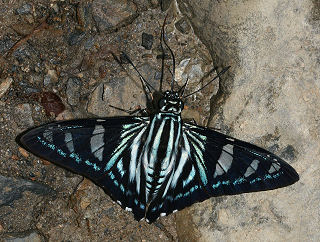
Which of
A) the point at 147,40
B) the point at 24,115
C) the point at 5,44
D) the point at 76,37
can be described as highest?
the point at 147,40

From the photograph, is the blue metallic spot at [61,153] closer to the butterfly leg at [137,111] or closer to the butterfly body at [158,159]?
the butterfly body at [158,159]

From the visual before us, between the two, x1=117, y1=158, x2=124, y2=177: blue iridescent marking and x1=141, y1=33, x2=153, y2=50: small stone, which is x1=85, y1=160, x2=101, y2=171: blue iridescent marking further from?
x1=141, y1=33, x2=153, y2=50: small stone

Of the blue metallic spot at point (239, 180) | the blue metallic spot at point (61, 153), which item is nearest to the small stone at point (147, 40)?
the blue metallic spot at point (61, 153)

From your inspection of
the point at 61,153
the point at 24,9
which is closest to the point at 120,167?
the point at 61,153

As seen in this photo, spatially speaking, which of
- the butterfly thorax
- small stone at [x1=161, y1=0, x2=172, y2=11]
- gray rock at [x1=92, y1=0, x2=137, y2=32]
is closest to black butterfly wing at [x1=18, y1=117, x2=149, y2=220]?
the butterfly thorax

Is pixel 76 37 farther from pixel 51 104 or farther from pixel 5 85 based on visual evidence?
pixel 5 85

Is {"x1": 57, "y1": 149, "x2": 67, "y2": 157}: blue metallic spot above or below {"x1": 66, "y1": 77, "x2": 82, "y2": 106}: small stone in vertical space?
below
